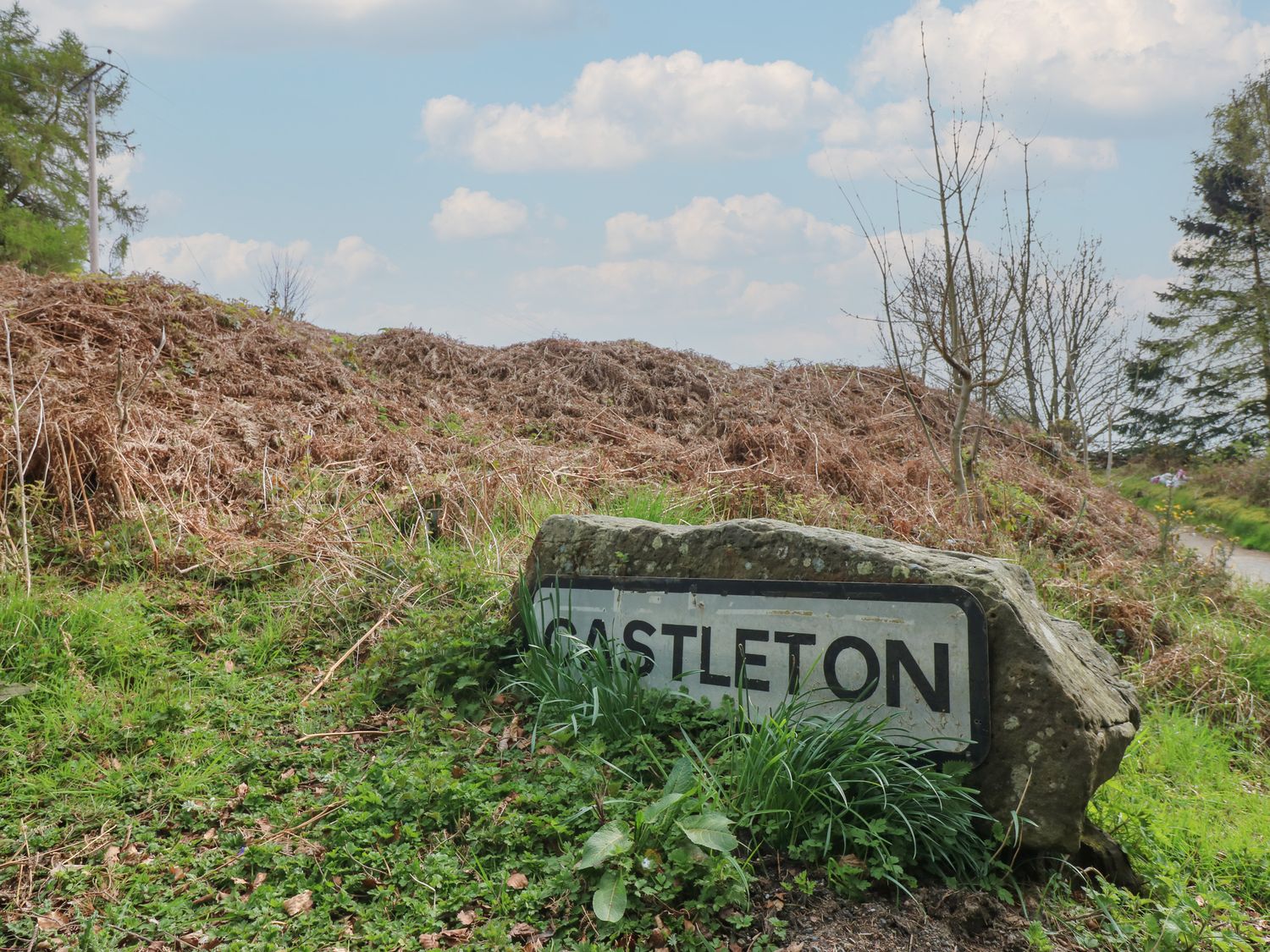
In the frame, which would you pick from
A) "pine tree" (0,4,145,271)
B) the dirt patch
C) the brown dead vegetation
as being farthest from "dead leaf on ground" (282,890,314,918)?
"pine tree" (0,4,145,271)

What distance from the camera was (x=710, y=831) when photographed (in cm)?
245

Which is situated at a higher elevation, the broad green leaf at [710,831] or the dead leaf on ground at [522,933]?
the broad green leaf at [710,831]

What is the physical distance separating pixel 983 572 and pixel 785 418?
686 centimetres

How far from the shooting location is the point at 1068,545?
25.4 feet

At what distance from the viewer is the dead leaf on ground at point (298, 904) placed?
2.57m

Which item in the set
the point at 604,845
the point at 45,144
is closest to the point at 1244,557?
the point at 604,845

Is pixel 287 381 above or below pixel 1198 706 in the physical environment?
above

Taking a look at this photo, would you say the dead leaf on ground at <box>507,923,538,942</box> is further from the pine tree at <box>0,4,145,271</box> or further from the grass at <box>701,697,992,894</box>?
the pine tree at <box>0,4,145,271</box>

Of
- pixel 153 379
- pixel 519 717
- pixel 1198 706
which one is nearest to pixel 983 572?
pixel 519 717

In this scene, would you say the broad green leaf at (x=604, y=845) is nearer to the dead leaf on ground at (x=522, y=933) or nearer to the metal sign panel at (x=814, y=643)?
the dead leaf on ground at (x=522, y=933)

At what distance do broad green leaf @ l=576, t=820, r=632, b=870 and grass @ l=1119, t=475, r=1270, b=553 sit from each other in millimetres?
12332

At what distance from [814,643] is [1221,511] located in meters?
16.0

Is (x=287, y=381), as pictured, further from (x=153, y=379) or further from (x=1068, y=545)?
(x=1068, y=545)

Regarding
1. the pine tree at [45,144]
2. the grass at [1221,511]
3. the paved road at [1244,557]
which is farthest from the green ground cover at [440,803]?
the pine tree at [45,144]
